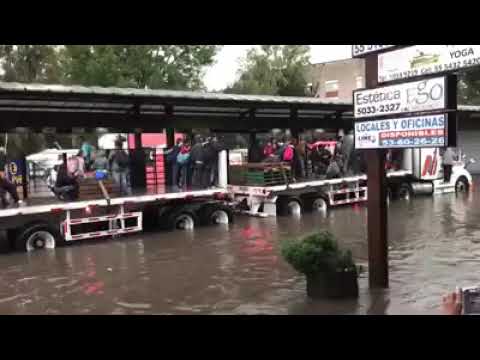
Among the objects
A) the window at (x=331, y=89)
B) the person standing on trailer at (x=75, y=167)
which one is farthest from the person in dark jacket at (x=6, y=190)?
the window at (x=331, y=89)

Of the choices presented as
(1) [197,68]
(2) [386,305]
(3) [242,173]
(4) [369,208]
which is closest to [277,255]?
(4) [369,208]

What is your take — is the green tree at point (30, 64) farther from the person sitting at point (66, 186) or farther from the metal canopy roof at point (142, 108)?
the person sitting at point (66, 186)

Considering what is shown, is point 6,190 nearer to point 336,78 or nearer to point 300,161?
point 300,161

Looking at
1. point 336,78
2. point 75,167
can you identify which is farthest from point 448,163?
point 336,78

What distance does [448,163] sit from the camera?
873 inches

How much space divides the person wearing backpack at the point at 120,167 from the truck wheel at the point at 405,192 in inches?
411

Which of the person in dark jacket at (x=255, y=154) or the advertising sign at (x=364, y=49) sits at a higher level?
A: the advertising sign at (x=364, y=49)

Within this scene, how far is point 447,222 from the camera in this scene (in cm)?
1506

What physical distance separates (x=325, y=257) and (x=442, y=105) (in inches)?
97.1

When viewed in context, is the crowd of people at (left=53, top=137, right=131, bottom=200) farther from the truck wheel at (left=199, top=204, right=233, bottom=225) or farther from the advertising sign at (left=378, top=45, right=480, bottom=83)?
the advertising sign at (left=378, top=45, right=480, bottom=83)

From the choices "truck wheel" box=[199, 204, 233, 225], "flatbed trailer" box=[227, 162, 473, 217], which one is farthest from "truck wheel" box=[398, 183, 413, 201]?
"truck wheel" box=[199, 204, 233, 225]

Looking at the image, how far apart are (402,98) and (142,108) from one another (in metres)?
11.7

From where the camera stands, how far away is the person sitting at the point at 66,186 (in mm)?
13977

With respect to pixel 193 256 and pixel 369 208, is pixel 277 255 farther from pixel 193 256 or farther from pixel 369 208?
pixel 369 208
